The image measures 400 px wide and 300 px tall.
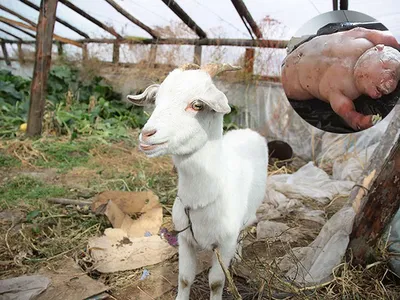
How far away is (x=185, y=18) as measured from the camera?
660 cm

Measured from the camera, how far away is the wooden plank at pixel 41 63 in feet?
17.1

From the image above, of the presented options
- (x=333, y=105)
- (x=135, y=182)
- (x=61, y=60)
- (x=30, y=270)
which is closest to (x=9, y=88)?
(x=61, y=60)

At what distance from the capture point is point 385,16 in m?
3.27

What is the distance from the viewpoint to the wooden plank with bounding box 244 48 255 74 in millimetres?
6344

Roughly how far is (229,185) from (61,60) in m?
9.34

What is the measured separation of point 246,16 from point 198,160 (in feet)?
15.5

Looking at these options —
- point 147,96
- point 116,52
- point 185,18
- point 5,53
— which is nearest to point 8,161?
point 147,96

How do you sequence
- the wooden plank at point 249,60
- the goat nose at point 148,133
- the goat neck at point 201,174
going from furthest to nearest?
the wooden plank at point 249,60
the goat neck at point 201,174
the goat nose at point 148,133

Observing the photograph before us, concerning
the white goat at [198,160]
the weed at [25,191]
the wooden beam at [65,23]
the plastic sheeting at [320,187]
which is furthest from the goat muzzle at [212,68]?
the wooden beam at [65,23]

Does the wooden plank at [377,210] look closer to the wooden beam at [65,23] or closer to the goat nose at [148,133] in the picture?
the goat nose at [148,133]

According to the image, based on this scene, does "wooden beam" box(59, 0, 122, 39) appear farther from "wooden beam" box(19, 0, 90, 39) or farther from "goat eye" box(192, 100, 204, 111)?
"goat eye" box(192, 100, 204, 111)

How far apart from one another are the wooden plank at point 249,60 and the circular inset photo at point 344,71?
15.1ft

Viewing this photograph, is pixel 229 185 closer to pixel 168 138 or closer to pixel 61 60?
pixel 168 138

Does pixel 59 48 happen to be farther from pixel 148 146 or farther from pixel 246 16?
pixel 148 146
